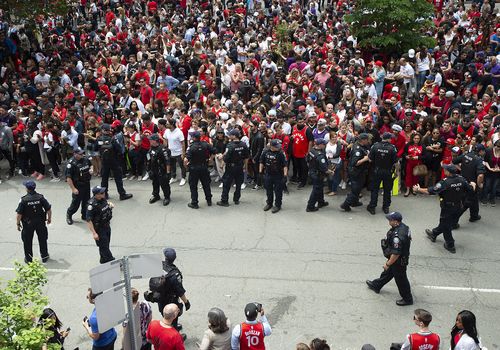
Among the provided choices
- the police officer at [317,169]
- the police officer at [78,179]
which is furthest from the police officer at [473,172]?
the police officer at [78,179]

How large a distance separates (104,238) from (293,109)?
6486 mm

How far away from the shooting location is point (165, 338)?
Result: 7.05m

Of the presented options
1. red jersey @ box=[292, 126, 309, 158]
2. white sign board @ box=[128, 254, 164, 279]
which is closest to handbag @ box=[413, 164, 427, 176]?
red jersey @ box=[292, 126, 309, 158]

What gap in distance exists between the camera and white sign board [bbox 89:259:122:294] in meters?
6.14

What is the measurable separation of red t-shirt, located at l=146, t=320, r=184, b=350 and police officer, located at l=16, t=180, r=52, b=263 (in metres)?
4.49

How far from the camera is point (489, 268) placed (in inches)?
419

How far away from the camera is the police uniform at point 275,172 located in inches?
490

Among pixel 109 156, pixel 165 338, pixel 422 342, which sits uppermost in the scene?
pixel 109 156

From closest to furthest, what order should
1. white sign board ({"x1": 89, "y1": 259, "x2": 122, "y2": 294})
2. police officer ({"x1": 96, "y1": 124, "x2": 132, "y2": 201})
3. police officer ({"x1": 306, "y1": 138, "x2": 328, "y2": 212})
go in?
white sign board ({"x1": 89, "y1": 259, "x2": 122, "y2": 294}) → police officer ({"x1": 306, "y1": 138, "x2": 328, "y2": 212}) → police officer ({"x1": 96, "y1": 124, "x2": 132, "y2": 201})

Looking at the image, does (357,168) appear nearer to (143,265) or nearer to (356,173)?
(356,173)

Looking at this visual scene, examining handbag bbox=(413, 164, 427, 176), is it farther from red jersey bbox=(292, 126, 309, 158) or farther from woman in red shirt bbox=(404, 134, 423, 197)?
red jersey bbox=(292, 126, 309, 158)

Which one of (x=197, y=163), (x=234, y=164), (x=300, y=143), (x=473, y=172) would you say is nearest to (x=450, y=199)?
(x=473, y=172)

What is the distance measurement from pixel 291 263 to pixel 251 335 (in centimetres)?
395

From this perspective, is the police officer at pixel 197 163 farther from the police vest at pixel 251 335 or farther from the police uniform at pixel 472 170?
the police vest at pixel 251 335
